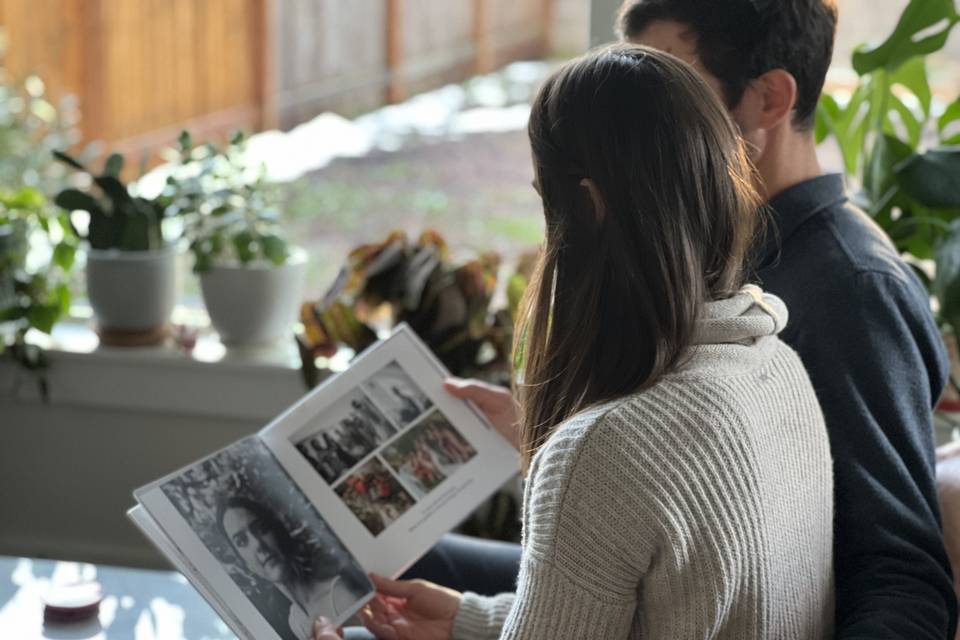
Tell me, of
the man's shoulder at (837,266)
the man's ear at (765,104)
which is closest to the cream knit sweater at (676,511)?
the man's shoulder at (837,266)

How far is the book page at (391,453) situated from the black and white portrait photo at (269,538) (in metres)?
0.02

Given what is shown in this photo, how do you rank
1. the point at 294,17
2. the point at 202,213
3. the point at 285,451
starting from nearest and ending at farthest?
the point at 285,451
the point at 202,213
the point at 294,17

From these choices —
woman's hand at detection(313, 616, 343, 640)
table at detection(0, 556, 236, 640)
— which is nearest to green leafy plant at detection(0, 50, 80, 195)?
table at detection(0, 556, 236, 640)

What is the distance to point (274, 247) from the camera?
6.96 feet

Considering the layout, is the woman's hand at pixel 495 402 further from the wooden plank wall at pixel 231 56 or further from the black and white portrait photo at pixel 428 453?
the wooden plank wall at pixel 231 56

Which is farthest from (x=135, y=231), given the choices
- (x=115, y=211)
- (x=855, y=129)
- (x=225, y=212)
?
Result: (x=855, y=129)

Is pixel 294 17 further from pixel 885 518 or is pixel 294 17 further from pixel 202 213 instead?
pixel 885 518

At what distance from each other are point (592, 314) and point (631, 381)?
0.06m

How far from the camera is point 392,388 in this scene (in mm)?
1526

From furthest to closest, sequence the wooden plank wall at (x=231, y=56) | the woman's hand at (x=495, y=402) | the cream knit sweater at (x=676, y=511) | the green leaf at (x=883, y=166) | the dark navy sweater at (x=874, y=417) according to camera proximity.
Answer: the wooden plank wall at (x=231, y=56)
the green leaf at (x=883, y=166)
the woman's hand at (x=495, y=402)
the dark navy sweater at (x=874, y=417)
the cream knit sweater at (x=676, y=511)

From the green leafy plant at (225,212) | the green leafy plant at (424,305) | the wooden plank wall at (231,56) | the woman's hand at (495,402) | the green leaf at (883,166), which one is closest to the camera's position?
the woman's hand at (495,402)

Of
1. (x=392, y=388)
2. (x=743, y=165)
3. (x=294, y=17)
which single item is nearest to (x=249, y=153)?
(x=294, y=17)

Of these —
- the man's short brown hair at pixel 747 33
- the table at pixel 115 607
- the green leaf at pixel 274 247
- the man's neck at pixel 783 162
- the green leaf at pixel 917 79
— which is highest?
the man's short brown hair at pixel 747 33

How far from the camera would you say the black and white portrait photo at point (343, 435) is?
146 cm
